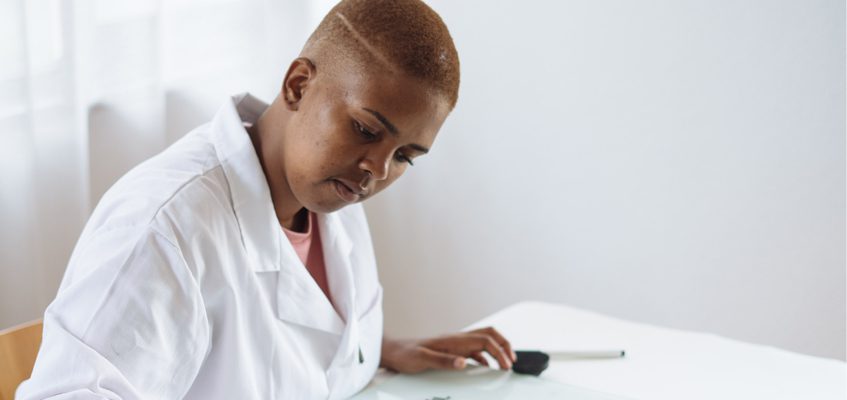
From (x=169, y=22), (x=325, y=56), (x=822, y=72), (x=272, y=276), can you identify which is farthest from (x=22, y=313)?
(x=822, y=72)

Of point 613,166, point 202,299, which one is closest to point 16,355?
point 202,299

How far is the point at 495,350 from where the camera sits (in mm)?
1288

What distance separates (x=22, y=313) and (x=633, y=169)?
1407 millimetres

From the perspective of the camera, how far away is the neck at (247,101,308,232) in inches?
43.3

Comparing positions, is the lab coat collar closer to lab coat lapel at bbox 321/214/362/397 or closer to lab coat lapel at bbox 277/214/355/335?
lab coat lapel at bbox 277/214/355/335

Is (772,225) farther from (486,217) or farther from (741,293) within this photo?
(486,217)

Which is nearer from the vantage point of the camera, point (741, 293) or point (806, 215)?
point (806, 215)

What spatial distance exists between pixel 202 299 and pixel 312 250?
31 cm

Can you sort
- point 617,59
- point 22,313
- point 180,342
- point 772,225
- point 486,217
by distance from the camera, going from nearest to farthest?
1. point 180,342
2. point 22,313
3. point 772,225
4. point 617,59
5. point 486,217

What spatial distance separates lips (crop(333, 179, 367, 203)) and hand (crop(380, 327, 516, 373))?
0.33m

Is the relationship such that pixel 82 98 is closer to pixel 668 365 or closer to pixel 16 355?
pixel 16 355

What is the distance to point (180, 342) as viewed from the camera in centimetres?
91

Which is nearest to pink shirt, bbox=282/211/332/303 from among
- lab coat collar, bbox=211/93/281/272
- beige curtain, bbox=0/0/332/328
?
lab coat collar, bbox=211/93/281/272

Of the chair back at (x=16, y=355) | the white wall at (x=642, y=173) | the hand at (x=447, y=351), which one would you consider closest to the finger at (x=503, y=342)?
the hand at (x=447, y=351)
